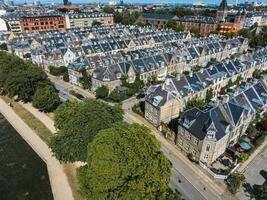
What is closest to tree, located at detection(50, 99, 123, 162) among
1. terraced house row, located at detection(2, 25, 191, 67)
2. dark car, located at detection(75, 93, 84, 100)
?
dark car, located at detection(75, 93, 84, 100)

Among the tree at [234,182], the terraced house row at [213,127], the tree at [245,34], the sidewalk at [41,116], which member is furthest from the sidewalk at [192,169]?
the tree at [245,34]

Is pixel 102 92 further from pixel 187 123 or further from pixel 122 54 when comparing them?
pixel 187 123

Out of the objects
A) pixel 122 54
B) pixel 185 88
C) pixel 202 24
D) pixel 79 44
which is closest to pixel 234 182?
pixel 185 88

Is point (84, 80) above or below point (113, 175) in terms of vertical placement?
below

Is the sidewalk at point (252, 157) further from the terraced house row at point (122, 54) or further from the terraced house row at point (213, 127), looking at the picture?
the terraced house row at point (122, 54)

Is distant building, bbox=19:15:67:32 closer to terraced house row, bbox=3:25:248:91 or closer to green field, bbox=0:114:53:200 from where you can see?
terraced house row, bbox=3:25:248:91

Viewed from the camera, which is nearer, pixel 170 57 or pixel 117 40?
pixel 170 57

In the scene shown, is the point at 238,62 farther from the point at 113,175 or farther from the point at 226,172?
Answer: the point at 113,175

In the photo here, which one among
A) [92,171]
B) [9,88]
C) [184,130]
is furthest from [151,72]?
[92,171]
